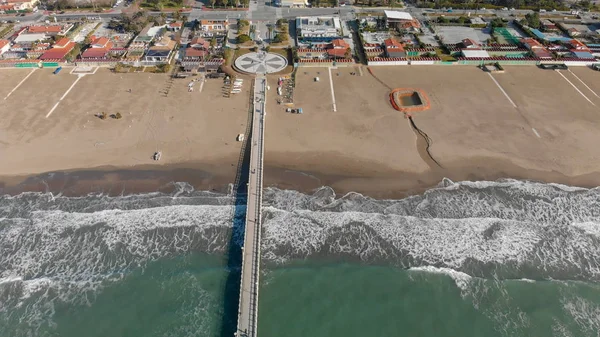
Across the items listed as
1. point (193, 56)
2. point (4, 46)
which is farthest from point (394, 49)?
point (4, 46)

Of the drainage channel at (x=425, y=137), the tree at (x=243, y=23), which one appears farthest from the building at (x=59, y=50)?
the drainage channel at (x=425, y=137)

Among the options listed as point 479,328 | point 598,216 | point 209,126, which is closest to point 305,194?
point 209,126

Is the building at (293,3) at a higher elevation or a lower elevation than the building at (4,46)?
higher

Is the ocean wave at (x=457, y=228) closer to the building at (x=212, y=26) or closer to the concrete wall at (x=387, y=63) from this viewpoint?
the concrete wall at (x=387, y=63)

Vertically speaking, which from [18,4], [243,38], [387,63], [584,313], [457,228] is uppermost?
[18,4]

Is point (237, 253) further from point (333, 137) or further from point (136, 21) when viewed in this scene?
point (136, 21)

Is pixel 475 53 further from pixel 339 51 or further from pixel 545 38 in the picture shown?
pixel 339 51
